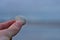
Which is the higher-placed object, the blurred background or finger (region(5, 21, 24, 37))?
finger (region(5, 21, 24, 37))

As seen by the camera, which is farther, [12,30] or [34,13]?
[34,13]

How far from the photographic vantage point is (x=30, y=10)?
121 cm

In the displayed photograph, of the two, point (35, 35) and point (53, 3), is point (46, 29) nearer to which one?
point (35, 35)

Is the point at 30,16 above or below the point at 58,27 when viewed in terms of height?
above

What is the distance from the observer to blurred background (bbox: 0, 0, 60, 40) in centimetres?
121

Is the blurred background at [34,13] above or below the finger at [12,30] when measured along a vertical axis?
below

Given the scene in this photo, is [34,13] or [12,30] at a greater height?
[12,30]

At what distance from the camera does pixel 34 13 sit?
1.22m

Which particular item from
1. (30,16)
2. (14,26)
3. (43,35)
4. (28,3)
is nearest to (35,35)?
(43,35)

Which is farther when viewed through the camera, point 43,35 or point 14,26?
point 43,35

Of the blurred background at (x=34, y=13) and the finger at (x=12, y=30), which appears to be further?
the blurred background at (x=34, y=13)

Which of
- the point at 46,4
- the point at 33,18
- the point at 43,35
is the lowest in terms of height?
the point at 43,35

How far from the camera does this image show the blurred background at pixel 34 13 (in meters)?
1.21

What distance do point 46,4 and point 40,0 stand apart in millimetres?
64
